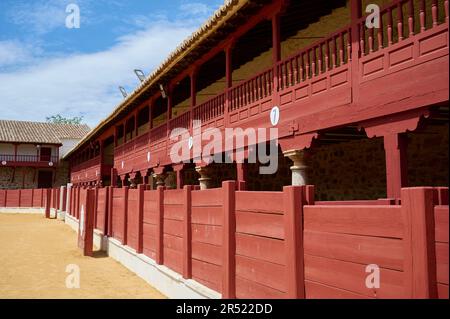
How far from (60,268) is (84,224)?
2136 millimetres

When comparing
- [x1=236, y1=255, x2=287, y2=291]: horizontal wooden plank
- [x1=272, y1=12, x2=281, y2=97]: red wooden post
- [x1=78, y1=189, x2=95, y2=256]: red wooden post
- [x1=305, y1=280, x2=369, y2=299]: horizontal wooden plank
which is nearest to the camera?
[x1=305, y1=280, x2=369, y2=299]: horizontal wooden plank

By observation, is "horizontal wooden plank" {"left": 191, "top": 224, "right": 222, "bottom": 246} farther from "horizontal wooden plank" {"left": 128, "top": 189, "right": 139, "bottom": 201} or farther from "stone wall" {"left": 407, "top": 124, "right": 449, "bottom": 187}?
"stone wall" {"left": 407, "top": 124, "right": 449, "bottom": 187}

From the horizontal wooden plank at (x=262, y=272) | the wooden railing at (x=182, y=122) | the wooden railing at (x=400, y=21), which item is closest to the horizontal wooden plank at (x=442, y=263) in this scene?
the horizontal wooden plank at (x=262, y=272)

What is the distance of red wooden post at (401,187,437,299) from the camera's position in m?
2.42

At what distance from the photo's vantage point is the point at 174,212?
6711mm

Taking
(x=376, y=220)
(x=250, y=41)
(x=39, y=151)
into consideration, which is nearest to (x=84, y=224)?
(x=250, y=41)

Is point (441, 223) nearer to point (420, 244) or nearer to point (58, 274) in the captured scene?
point (420, 244)

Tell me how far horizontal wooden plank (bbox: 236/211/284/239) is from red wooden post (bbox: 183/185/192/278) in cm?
152

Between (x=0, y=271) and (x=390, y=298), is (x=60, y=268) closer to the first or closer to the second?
(x=0, y=271)

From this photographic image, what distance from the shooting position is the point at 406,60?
5.33 metres

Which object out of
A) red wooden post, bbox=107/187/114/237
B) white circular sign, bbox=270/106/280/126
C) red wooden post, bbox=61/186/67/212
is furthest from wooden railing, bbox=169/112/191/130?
red wooden post, bbox=61/186/67/212

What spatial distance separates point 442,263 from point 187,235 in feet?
13.4

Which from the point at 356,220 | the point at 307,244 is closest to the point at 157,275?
the point at 307,244

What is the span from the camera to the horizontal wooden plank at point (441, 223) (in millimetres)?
2355
